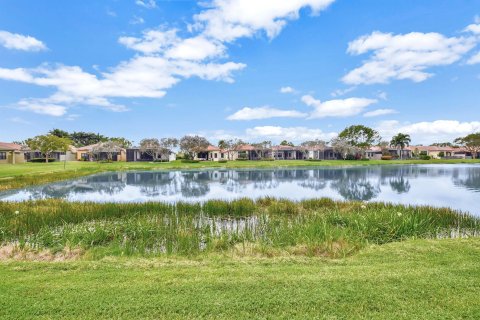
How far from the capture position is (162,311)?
3.65 metres

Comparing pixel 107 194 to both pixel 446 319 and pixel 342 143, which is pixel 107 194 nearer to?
pixel 446 319

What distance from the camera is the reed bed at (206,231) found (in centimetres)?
716

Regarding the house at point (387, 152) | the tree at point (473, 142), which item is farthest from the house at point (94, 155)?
the tree at point (473, 142)

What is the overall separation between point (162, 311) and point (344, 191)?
1900 centimetres

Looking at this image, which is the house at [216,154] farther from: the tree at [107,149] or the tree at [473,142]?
the tree at [473,142]

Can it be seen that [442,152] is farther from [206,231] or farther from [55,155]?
[55,155]

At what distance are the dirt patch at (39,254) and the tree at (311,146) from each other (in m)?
62.5

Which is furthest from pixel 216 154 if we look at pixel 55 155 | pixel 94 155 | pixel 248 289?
pixel 248 289

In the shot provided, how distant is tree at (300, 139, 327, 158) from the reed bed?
56.1 m

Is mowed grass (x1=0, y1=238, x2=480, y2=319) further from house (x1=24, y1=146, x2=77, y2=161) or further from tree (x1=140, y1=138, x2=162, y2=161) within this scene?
house (x1=24, y1=146, x2=77, y2=161)

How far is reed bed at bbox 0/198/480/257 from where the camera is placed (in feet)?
23.5

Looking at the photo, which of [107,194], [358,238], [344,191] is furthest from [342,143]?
[358,238]

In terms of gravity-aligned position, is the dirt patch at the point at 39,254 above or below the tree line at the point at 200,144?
below

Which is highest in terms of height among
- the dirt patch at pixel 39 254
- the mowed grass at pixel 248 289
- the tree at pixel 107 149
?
the tree at pixel 107 149
